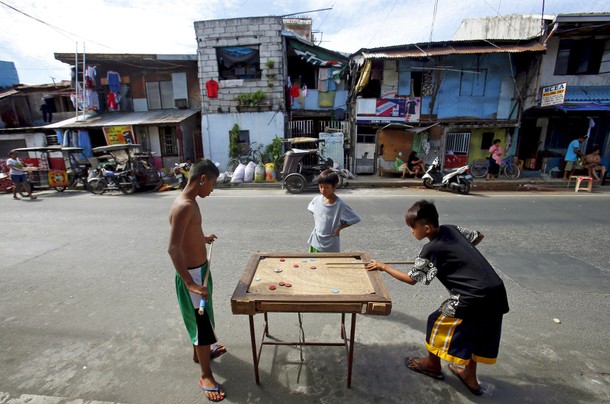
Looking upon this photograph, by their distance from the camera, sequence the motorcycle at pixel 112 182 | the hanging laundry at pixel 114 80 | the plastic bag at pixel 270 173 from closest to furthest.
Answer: the motorcycle at pixel 112 182
the plastic bag at pixel 270 173
the hanging laundry at pixel 114 80

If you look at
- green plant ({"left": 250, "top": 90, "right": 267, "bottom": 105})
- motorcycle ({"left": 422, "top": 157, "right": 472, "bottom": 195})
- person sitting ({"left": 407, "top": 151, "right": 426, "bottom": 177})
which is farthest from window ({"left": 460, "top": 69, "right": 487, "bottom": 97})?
green plant ({"left": 250, "top": 90, "right": 267, "bottom": 105})

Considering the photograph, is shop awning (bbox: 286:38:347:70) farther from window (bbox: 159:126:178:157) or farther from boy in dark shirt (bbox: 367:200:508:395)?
boy in dark shirt (bbox: 367:200:508:395)

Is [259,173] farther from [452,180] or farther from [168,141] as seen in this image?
[452,180]

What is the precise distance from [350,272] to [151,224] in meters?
5.92

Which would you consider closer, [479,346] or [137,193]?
[479,346]

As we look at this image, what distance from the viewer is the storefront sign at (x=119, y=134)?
14.9 meters

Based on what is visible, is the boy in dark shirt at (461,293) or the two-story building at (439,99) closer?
the boy in dark shirt at (461,293)

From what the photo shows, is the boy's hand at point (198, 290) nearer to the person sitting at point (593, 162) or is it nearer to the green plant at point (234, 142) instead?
the green plant at point (234, 142)

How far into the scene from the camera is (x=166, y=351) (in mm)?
2689

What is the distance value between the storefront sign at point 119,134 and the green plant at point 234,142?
490cm

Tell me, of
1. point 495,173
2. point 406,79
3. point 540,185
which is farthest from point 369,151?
point 540,185

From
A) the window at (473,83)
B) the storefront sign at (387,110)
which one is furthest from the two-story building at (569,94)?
the storefront sign at (387,110)

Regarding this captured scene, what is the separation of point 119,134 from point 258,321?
15.8 meters

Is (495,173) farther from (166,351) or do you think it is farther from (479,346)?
(166,351)
